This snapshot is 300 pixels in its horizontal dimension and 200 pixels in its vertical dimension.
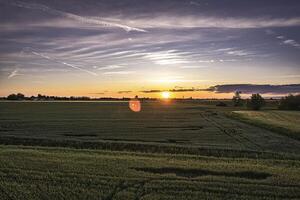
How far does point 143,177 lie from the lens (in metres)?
15.6

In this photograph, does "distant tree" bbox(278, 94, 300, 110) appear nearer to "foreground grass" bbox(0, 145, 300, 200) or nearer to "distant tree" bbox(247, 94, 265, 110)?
"distant tree" bbox(247, 94, 265, 110)

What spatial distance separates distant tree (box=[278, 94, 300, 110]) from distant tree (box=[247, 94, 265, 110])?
20.9 feet

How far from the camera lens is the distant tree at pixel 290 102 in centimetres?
11681

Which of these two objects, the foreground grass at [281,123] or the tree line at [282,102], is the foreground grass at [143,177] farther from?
the tree line at [282,102]

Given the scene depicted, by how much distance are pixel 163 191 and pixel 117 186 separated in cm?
185

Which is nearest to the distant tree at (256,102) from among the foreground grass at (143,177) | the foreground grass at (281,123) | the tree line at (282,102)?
the tree line at (282,102)

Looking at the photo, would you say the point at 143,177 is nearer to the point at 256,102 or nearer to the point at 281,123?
the point at 281,123

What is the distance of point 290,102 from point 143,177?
11324 centimetres

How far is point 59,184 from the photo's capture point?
46.7 feet

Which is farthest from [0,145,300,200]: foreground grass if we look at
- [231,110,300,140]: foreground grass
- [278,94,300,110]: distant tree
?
[278,94,300,110]: distant tree

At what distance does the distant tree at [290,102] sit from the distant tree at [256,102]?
6.38 m

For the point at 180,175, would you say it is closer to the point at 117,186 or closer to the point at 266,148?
the point at 117,186

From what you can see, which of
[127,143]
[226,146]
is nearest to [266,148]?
[226,146]

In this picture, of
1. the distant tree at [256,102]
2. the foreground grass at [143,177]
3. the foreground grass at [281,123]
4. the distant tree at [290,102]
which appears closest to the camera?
the foreground grass at [143,177]
